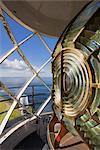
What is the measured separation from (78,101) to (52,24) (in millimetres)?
2314

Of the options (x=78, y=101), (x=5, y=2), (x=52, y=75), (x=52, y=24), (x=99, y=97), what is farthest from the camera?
(x=52, y=24)

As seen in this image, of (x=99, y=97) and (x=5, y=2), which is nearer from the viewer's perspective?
(x=99, y=97)

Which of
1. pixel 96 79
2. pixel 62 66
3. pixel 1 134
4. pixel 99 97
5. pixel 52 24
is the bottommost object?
pixel 1 134

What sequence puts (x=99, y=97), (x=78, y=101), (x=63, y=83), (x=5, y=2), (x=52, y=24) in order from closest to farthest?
1. (x=99, y=97)
2. (x=78, y=101)
3. (x=63, y=83)
4. (x=5, y=2)
5. (x=52, y=24)

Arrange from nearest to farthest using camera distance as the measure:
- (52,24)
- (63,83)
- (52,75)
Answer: (63,83) < (52,75) < (52,24)

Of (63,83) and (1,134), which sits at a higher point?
(63,83)

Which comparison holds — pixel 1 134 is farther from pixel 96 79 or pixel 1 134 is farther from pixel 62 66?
pixel 96 79

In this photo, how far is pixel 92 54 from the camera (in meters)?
2.00

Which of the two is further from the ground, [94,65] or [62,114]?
[94,65]

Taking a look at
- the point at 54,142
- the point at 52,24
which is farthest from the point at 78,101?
the point at 52,24

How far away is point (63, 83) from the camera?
2.24 meters

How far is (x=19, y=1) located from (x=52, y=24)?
91 cm

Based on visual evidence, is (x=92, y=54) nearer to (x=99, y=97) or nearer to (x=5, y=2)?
(x=99, y=97)

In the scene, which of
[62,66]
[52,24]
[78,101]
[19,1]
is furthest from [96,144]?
[52,24]
